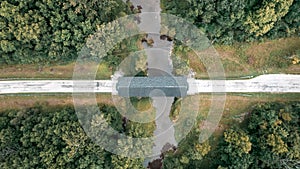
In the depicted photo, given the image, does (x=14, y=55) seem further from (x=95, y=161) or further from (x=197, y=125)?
(x=197, y=125)

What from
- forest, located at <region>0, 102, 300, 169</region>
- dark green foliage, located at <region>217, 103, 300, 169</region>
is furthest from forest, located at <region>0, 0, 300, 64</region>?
dark green foliage, located at <region>217, 103, 300, 169</region>

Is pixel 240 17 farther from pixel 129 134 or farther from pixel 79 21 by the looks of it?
pixel 129 134

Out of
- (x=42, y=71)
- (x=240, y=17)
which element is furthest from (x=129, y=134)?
(x=240, y=17)

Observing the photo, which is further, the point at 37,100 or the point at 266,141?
the point at 37,100

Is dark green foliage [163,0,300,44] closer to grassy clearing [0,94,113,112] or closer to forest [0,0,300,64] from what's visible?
forest [0,0,300,64]

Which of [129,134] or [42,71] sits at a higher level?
[42,71]

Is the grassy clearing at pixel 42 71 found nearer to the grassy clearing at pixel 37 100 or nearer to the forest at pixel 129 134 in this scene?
the grassy clearing at pixel 37 100

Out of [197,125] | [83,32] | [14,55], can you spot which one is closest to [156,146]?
[197,125]
